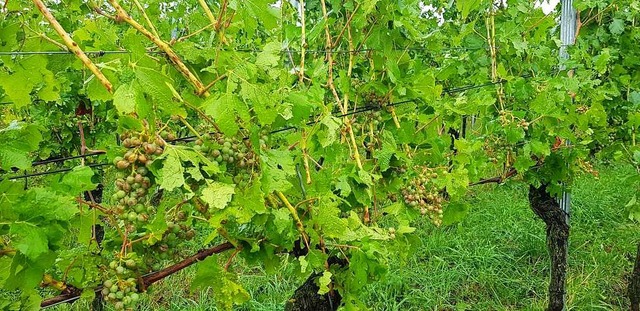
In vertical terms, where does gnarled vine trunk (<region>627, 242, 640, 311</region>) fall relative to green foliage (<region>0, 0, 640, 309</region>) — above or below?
below

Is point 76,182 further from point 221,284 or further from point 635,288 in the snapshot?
point 635,288

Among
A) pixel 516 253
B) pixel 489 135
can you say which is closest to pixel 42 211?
pixel 489 135

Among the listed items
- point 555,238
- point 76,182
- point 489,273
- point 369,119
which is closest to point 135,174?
point 76,182

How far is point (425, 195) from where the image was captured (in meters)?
2.01

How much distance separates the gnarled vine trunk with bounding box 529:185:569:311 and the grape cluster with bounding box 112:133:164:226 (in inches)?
124

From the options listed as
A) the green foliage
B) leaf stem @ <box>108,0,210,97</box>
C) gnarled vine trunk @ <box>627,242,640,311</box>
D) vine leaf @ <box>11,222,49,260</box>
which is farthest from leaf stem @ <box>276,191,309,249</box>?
gnarled vine trunk @ <box>627,242,640,311</box>

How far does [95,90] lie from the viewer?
1332mm

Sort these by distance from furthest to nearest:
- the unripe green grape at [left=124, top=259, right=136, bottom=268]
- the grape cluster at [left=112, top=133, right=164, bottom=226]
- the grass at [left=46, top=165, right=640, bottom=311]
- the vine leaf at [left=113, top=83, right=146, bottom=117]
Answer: the grass at [left=46, top=165, right=640, bottom=311] < the unripe green grape at [left=124, top=259, right=136, bottom=268] < the grape cluster at [left=112, top=133, right=164, bottom=226] < the vine leaf at [left=113, top=83, right=146, bottom=117]

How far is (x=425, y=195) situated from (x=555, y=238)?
7.22 feet

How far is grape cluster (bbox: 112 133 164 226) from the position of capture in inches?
45.7

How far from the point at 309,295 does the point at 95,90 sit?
45.0 inches

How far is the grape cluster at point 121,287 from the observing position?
4.52ft

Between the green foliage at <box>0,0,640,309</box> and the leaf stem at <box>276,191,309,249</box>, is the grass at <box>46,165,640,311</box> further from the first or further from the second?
the leaf stem at <box>276,191,309,249</box>

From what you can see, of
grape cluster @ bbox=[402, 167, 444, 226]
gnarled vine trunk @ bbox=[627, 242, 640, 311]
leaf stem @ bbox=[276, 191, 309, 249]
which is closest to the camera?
leaf stem @ bbox=[276, 191, 309, 249]
